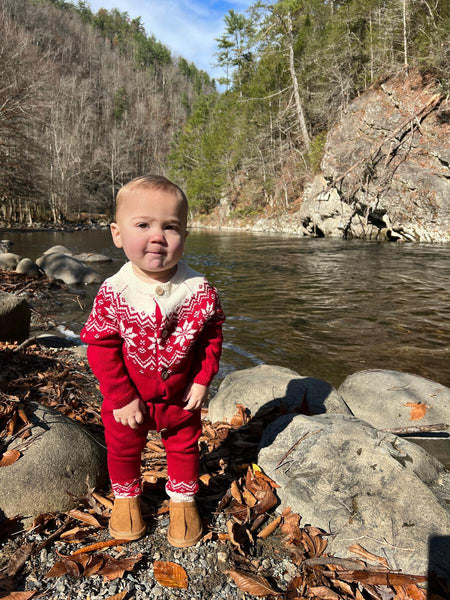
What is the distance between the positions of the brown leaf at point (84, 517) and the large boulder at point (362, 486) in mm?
1095

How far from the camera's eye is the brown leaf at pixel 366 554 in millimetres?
1981

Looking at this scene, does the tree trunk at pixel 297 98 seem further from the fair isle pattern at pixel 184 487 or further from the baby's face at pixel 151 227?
the fair isle pattern at pixel 184 487

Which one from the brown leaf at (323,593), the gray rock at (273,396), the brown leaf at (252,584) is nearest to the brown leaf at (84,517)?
the brown leaf at (252,584)

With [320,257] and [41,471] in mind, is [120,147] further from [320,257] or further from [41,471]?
[41,471]

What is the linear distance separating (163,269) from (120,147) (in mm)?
63619

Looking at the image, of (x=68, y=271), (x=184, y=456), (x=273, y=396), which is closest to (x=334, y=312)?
(x=273, y=396)

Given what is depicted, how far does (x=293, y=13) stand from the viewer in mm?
30672

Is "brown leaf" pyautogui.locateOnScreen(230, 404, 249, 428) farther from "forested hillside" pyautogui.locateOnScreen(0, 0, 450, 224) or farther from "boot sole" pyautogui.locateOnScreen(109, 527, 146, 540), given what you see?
"forested hillside" pyautogui.locateOnScreen(0, 0, 450, 224)

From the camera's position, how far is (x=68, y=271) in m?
11.7

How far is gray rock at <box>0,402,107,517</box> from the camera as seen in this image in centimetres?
214

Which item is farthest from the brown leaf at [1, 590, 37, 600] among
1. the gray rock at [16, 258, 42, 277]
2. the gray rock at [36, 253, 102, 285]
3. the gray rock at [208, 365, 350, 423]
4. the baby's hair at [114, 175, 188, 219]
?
the gray rock at [36, 253, 102, 285]

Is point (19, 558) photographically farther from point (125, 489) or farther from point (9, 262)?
point (9, 262)

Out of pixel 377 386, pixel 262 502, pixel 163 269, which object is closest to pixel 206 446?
pixel 262 502

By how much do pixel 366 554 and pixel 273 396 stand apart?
5.78 ft
